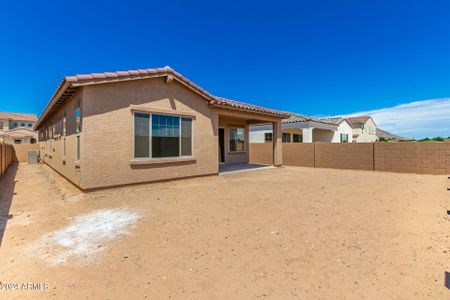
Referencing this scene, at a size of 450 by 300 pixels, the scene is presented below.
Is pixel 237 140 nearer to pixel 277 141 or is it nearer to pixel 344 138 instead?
pixel 277 141

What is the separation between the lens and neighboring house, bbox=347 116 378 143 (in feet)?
123

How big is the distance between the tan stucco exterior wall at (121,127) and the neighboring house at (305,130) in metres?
12.0

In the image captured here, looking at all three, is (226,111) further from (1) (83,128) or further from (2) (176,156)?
(1) (83,128)

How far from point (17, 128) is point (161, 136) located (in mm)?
48440

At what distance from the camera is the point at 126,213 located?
5.09 metres

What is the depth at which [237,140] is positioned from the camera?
52.5ft

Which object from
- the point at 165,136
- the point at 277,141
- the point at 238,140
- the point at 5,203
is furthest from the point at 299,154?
the point at 5,203

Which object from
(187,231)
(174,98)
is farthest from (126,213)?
(174,98)

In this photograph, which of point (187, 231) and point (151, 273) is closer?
point (151, 273)

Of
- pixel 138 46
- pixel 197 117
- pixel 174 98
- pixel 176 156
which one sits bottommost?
pixel 176 156

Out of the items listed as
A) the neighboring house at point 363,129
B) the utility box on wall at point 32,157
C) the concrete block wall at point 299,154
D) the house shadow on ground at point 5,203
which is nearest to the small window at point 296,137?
the concrete block wall at point 299,154

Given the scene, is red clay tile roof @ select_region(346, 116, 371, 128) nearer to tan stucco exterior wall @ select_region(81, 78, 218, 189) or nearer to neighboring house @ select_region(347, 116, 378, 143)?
neighboring house @ select_region(347, 116, 378, 143)

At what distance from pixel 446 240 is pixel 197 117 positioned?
8425 mm

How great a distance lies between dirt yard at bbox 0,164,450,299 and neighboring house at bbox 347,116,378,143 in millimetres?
35514
